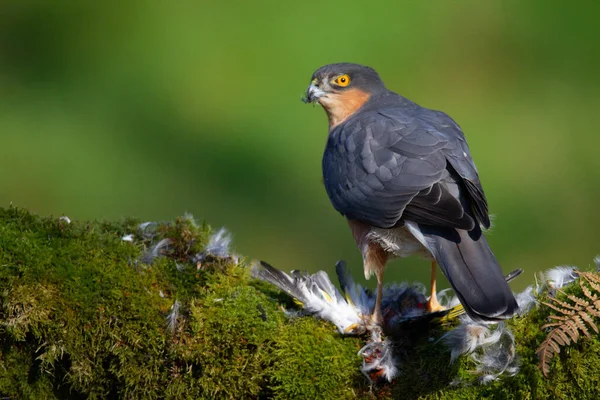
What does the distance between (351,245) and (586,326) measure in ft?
14.5

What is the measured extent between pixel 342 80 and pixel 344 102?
0.46 ft

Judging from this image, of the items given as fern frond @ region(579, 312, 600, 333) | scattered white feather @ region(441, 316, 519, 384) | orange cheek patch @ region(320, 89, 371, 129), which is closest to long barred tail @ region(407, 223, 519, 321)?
scattered white feather @ region(441, 316, 519, 384)

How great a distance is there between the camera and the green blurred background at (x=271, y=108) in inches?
307

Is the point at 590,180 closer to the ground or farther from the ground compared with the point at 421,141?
closer to the ground

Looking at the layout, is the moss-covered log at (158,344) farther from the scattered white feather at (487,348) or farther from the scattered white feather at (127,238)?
the scattered white feather at (127,238)

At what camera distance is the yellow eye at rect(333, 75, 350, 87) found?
5.08m

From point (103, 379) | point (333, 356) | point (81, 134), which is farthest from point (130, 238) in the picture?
point (81, 134)

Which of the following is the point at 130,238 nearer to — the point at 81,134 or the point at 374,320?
the point at 374,320

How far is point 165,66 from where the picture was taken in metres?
10.3

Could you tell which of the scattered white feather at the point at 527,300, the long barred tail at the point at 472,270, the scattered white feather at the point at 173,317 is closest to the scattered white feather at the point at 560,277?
the scattered white feather at the point at 527,300

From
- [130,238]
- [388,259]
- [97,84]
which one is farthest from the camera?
[97,84]

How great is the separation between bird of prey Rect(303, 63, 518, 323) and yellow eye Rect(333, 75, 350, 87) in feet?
→ 1.17

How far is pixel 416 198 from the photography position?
378cm

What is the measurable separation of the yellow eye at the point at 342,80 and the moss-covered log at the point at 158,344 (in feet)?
6.09
